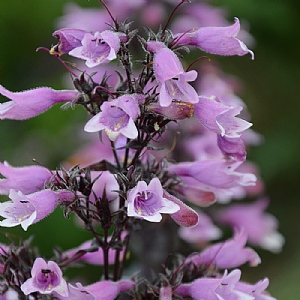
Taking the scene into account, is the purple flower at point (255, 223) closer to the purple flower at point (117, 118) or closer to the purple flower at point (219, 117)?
the purple flower at point (219, 117)

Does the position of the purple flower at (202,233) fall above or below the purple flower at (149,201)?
below

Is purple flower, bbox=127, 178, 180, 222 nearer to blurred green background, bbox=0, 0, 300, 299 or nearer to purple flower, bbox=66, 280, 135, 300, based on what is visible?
purple flower, bbox=66, 280, 135, 300

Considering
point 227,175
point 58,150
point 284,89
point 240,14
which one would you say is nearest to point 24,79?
point 58,150

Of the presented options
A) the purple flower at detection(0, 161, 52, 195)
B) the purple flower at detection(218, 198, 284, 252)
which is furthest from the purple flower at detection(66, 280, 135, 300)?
the purple flower at detection(218, 198, 284, 252)

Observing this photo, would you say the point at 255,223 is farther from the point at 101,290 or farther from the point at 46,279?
the point at 46,279

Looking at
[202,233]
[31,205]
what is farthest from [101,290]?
[202,233]

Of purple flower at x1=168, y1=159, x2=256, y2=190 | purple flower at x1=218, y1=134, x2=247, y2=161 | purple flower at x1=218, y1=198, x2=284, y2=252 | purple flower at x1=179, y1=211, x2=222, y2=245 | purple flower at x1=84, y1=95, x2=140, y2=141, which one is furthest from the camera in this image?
purple flower at x1=218, y1=198, x2=284, y2=252

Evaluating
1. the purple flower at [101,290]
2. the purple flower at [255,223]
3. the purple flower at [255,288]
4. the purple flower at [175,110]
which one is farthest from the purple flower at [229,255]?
the purple flower at [255,223]
